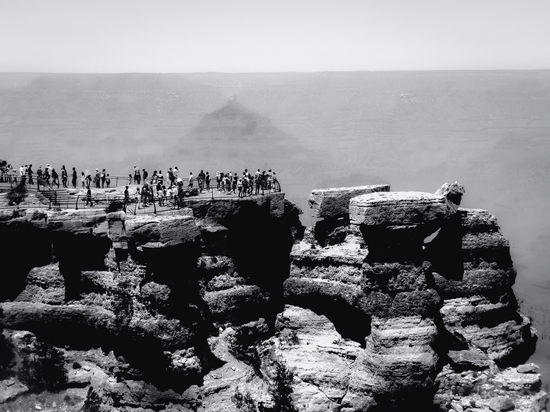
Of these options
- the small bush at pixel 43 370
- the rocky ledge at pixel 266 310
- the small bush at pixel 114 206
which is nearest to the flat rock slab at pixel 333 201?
the rocky ledge at pixel 266 310

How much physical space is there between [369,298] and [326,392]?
4.71 meters

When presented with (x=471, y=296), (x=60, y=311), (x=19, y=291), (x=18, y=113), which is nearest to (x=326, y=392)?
(x=471, y=296)

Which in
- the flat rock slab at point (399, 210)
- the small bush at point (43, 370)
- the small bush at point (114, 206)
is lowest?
the small bush at point (43, 370)

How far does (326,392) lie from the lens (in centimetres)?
2620

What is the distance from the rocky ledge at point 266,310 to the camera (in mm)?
23844

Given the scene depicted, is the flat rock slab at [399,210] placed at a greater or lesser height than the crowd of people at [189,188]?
greater

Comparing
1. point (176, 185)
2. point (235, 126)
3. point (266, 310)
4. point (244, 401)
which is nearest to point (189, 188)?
point (176, 185)

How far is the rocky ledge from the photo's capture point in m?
23.8

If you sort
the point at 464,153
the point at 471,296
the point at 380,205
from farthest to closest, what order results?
the point at 464,153 → the point at 471,296 → the point at 380,205

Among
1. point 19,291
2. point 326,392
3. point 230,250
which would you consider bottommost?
point 326,392

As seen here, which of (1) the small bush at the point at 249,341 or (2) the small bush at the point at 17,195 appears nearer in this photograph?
(1) the small bush at the point at 249,341

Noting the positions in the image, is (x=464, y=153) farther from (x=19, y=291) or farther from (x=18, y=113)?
(x=19, y=291)

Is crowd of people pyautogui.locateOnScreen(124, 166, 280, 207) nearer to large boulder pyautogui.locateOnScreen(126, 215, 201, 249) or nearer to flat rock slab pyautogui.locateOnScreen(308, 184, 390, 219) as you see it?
flat rock slab pyautogui.locateOnScreen(308, 184, 390, 219)

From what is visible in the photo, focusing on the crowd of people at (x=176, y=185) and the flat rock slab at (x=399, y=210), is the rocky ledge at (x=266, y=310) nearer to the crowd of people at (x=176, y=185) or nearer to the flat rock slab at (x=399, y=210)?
the flat rock slab at (x=399, y=210)
